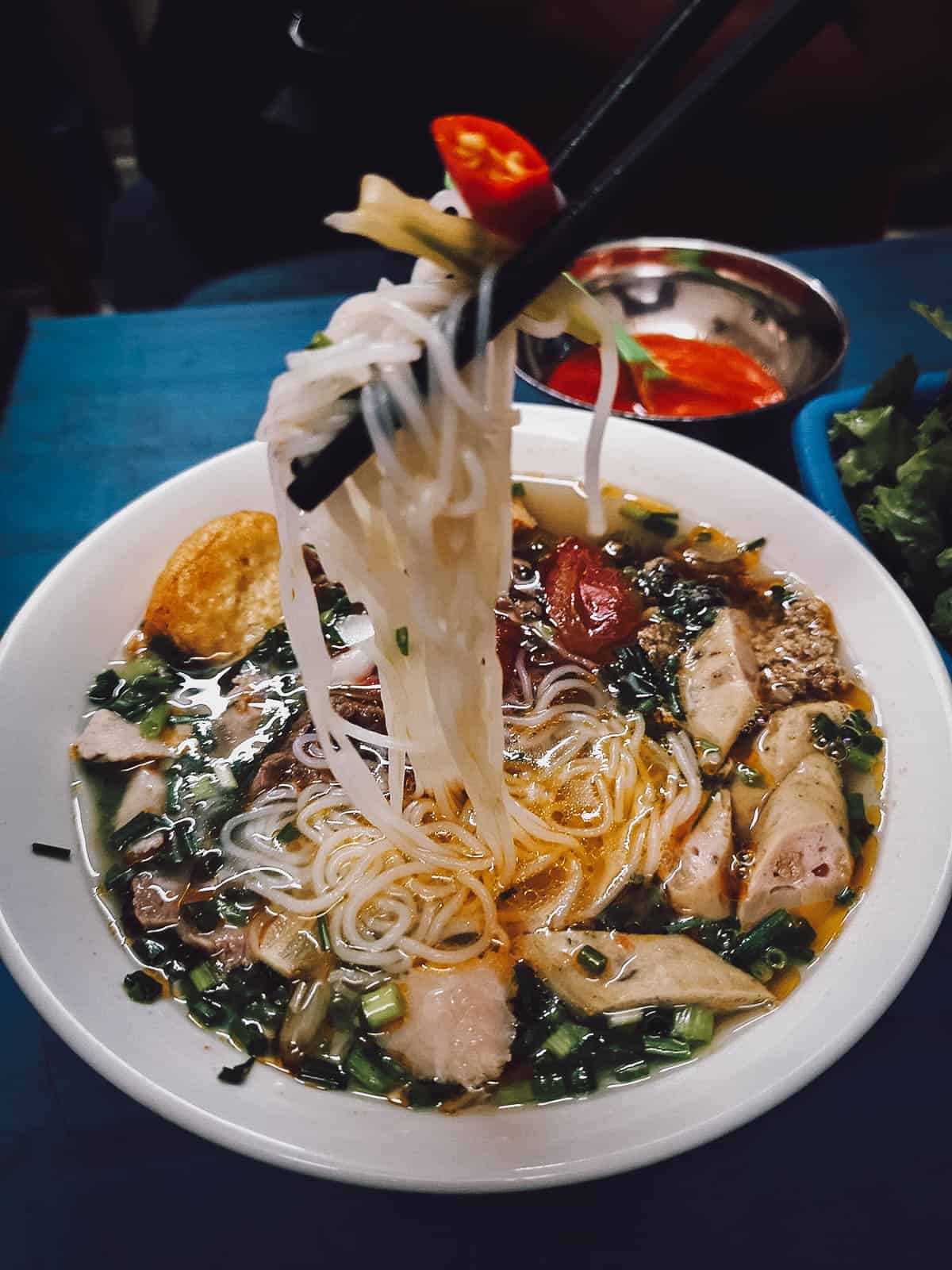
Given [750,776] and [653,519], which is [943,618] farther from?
[653,519]

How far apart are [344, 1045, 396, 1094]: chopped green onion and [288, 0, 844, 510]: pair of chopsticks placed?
93 centimetres

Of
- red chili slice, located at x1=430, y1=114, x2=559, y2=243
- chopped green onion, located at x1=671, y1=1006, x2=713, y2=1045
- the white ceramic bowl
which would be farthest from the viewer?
chopped green onion, located at x1=671, y1=1006, x2=713, y2=1045

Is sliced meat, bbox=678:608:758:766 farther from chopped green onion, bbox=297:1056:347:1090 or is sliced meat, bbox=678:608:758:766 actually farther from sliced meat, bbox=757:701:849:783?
chopped green onion, bbox=297:1056:347:1090

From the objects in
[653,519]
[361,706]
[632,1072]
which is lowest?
[361,706]

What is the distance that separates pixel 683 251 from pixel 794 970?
7.53 feet

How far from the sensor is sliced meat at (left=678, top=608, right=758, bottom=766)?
1955mm

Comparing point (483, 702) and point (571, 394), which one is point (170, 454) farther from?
point (483, 702)

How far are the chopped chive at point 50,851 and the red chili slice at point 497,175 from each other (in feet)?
4.22

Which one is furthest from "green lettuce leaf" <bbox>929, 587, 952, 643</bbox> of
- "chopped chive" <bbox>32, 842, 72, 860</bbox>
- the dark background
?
the dark background

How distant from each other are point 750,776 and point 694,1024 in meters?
0.58

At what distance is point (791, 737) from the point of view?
6.17 feet

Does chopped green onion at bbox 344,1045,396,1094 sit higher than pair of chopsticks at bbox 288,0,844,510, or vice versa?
pair of chopsticks at bbox 288,0,844,510

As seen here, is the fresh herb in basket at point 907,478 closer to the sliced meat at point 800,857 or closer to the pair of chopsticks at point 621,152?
the sliced meat at point 800,857

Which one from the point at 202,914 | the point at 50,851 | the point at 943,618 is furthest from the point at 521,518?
the point at 50,851
